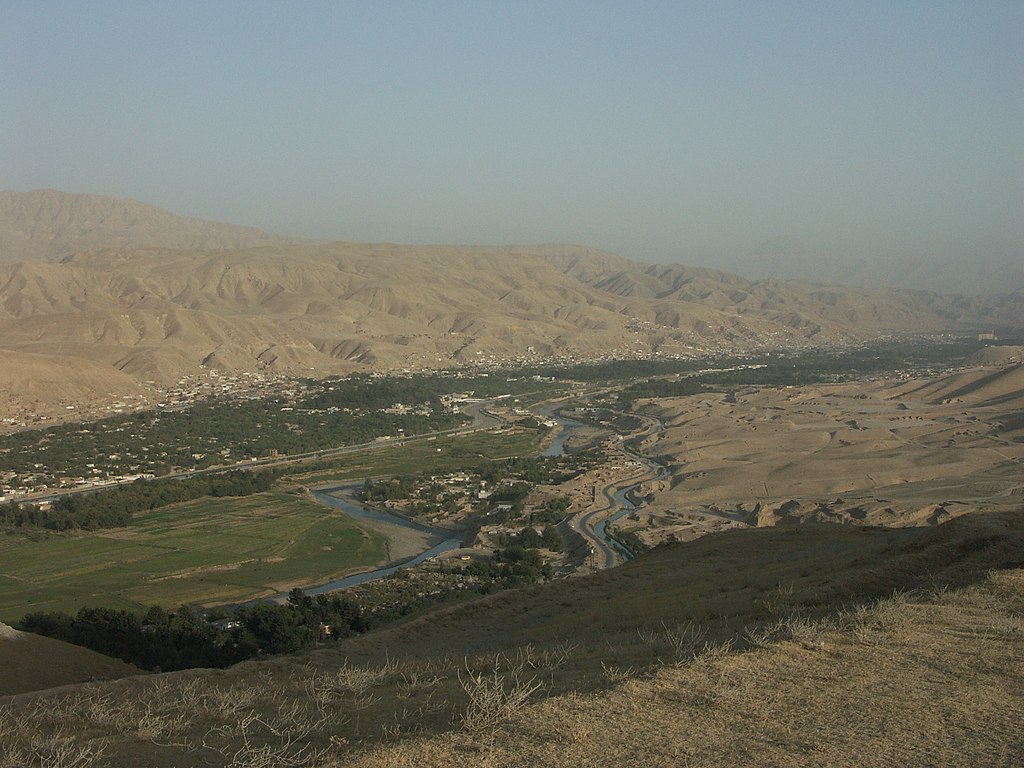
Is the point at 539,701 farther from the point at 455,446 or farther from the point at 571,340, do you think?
the point at 571,340

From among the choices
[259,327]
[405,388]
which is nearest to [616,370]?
[405,388]

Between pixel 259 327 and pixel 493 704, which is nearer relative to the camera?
pixel 493 704

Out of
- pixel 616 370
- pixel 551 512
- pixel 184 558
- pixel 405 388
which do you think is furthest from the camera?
pixel 616 370

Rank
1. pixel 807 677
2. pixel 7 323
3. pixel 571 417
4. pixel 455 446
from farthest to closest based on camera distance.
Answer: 1. pixel 7 323
2. pixel 571 417
3. pixel 455 446
4. pixel 807 677

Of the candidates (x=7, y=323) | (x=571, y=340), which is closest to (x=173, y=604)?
(x=7, y=323)

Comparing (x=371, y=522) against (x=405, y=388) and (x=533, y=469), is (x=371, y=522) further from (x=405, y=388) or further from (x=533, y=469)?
(x=405, y=388)

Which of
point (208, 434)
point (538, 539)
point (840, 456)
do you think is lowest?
point (208, 434)

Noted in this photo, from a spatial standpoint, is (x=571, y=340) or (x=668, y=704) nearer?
(x=668, y=704)
